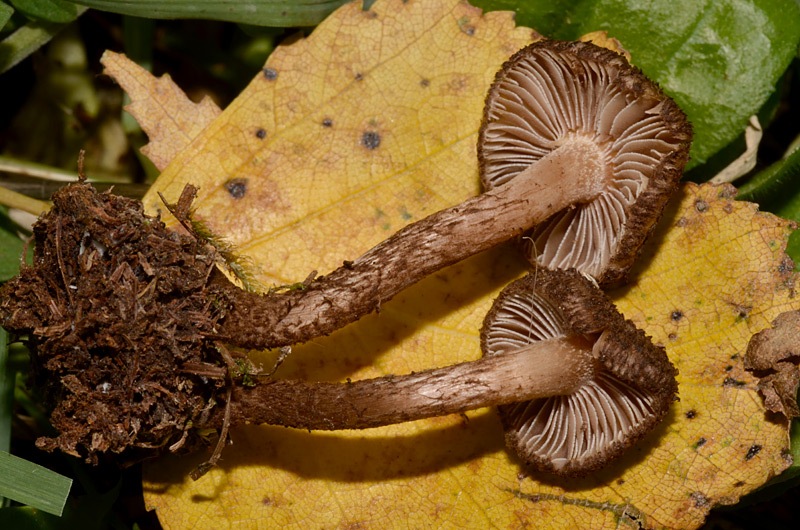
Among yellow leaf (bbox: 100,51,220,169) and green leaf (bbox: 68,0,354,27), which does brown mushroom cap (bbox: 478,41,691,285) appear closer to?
green leaf (bbox: 68,0,354,27)

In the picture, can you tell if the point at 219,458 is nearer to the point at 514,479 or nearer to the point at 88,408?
the point at 88,408

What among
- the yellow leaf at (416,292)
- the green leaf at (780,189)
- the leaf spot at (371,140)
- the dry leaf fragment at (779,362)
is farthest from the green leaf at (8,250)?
the green leaf at (780,189)

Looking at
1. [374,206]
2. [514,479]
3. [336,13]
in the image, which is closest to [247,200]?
[374,206]

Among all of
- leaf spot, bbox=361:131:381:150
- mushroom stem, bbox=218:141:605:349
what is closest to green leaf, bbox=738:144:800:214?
mushroom stem, bbox=218:141:605:349

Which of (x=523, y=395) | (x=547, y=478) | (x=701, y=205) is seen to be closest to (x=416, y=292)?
(x=523, y=395)

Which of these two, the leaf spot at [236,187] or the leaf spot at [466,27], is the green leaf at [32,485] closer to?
the leaf spot at [236,187]

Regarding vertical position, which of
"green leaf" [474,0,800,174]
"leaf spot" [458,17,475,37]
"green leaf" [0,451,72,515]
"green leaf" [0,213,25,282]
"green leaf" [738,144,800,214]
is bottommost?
"green leaf" [0,451,72,515]

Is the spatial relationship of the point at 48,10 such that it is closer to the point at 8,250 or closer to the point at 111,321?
the point at 8,250
